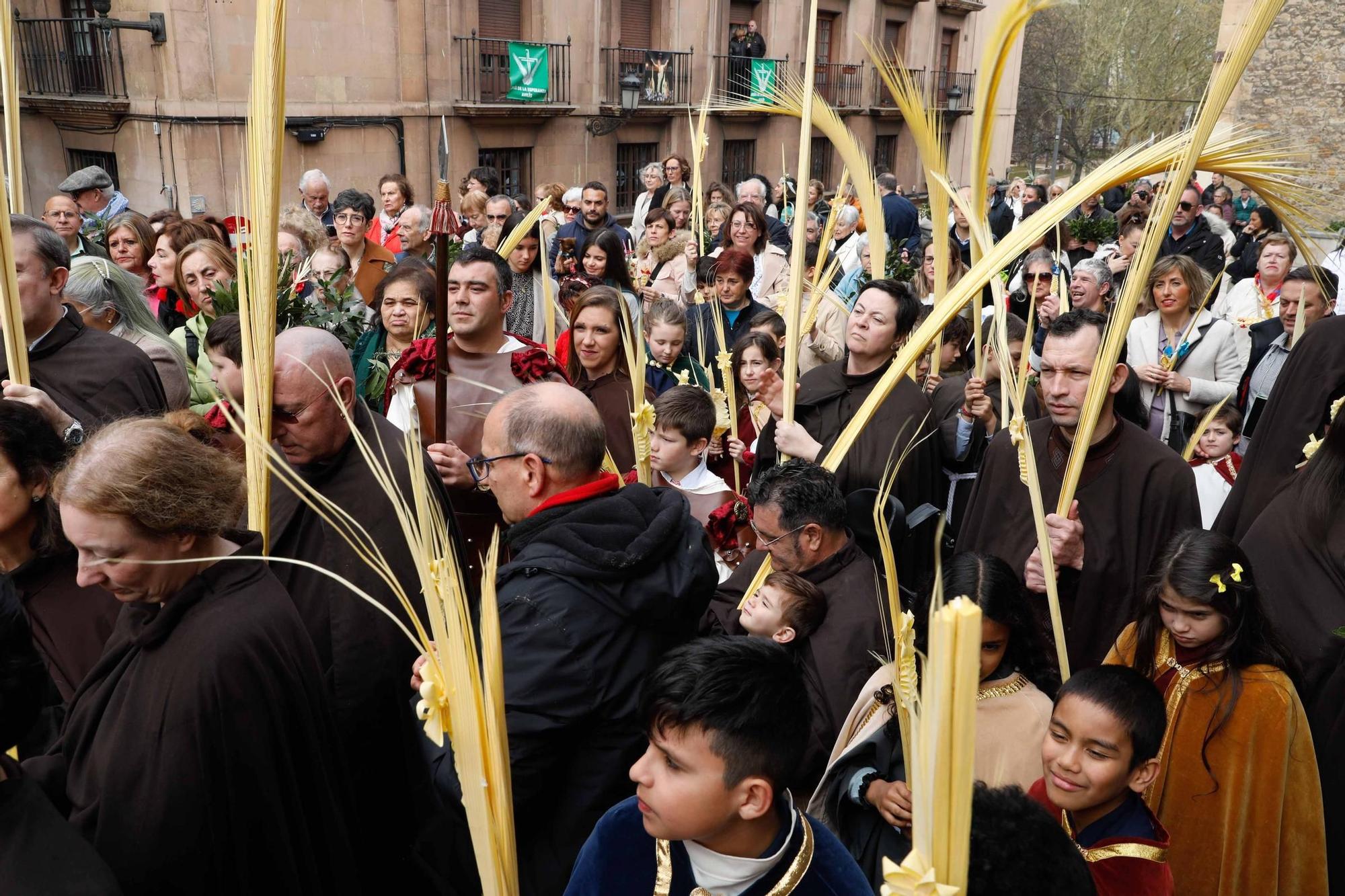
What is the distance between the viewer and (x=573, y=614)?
2.20 meters

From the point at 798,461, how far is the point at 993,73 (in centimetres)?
126

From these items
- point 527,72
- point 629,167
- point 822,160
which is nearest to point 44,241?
point 527,72

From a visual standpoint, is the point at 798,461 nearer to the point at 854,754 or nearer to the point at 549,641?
the point at 854,754

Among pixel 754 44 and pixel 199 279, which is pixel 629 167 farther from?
pixel 199 279

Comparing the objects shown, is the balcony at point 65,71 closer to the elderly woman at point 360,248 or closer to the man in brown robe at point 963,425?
the elderly woman at point 360,248

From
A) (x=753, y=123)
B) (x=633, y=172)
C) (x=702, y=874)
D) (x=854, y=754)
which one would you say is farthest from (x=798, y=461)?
(x=753, y=123)

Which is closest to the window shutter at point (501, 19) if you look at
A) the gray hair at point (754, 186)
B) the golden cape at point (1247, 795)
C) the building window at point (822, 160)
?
the gray hair at point (754, 186)

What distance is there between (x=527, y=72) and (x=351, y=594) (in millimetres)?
17439

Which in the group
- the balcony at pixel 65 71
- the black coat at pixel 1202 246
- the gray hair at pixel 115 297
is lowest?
the black coat at pixel 1202 246

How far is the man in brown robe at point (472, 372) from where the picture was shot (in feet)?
12.9

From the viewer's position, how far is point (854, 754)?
251 centimetres

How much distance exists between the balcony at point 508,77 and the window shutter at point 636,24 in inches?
81.8

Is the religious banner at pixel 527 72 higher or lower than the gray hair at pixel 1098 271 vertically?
higher

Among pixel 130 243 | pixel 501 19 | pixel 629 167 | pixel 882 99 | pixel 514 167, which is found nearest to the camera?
pixel 130 243
